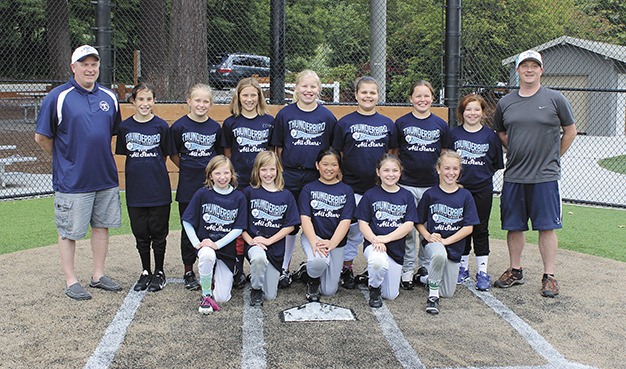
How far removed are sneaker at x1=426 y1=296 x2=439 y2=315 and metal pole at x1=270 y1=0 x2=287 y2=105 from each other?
4.21 m

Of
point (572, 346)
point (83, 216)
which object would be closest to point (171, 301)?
point (83, 216)

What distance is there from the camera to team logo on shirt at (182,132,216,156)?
16.7ft

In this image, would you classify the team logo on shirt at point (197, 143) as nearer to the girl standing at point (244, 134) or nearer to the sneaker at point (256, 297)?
the girl standing at point (244, 134)

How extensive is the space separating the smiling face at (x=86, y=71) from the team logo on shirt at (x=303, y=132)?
1542 mm

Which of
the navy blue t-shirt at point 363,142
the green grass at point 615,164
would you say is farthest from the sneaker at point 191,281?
the green grass at point 615,164

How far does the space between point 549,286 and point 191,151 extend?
9.88 feet

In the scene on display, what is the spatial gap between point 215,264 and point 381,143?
1.61 meters

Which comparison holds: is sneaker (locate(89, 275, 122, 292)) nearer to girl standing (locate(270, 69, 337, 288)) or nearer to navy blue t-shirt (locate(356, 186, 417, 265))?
girl standing (locate(270, 69, 337, 288))

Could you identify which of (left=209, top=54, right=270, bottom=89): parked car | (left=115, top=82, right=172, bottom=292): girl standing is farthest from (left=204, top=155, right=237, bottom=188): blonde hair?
(left=209, top=54, right=270, bottom=89): parked car

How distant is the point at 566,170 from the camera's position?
1462 cm

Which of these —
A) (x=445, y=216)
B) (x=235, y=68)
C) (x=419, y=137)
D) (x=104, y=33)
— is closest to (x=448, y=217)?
(x=445, y=216)

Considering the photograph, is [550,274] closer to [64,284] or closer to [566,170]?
[64,284]

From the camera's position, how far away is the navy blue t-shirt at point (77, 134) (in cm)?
469

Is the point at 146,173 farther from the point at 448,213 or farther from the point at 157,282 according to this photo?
the point at 448,213
